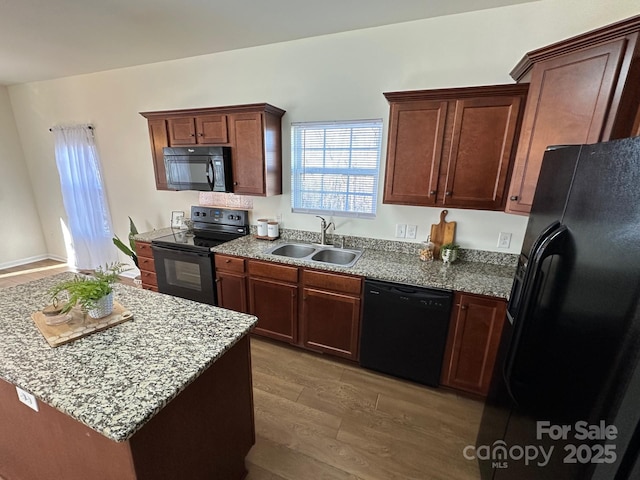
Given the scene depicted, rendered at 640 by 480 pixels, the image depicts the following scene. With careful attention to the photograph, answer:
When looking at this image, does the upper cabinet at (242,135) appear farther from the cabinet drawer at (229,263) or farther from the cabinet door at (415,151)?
the cabinet door at (415,151)

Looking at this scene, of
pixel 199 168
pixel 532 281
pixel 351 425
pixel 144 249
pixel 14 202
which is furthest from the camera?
pixel 14 202

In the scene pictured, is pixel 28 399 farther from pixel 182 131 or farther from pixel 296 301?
pixel 182 131

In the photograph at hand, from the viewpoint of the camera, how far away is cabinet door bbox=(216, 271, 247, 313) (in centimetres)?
256

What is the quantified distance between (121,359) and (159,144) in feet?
8.43

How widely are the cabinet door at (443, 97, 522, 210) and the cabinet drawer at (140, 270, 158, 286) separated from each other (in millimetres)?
3050

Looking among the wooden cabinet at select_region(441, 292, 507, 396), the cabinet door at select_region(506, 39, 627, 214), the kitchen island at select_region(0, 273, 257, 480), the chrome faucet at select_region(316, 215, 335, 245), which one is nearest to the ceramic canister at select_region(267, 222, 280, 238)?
the chrome faucet at select_region(316, 215, 335, 245)

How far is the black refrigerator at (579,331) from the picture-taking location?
2.08 feet

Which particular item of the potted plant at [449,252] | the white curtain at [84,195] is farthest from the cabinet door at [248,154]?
the white curtain at [84,195]

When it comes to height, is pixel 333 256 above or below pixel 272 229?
below

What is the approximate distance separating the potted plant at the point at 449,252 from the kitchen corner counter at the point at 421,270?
1.9 inches

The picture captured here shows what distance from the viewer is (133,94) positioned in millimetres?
3338

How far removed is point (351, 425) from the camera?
6.05ft

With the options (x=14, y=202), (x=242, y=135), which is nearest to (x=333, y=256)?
(x=242, y=135)

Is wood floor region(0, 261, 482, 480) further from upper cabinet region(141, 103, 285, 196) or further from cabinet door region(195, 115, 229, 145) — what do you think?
cabinet door region(195, 115, 229, 145)
